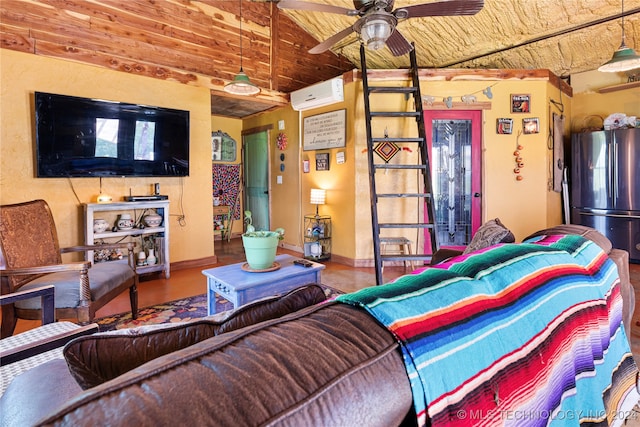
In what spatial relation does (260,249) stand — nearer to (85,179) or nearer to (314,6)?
(314,6)

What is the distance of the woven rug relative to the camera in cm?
266

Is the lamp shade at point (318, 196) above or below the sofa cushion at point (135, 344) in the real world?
above

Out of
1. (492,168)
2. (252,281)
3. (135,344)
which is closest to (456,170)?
(492,168)

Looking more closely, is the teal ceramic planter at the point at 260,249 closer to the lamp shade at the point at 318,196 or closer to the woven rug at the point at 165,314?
the woven rug at the point at 165,314

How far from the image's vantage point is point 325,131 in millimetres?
4816

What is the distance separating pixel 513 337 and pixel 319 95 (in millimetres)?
4315

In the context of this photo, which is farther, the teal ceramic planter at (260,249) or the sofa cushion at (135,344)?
the teal ceramic planter at (260,249)

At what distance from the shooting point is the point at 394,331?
604 millimetres

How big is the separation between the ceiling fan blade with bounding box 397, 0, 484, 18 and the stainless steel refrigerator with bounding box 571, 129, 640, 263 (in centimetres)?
350

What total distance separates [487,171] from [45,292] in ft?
14.7

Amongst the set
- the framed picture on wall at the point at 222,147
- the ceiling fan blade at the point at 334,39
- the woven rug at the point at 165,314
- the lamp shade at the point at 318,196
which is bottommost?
the woven rug at the point at 165,314

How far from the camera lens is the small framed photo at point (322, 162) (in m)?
4.87


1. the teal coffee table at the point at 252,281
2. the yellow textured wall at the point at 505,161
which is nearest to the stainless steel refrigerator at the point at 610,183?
the yellow textured wall at the point at 505,161

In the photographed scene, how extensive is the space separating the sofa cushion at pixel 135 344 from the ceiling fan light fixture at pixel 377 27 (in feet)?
7.07
